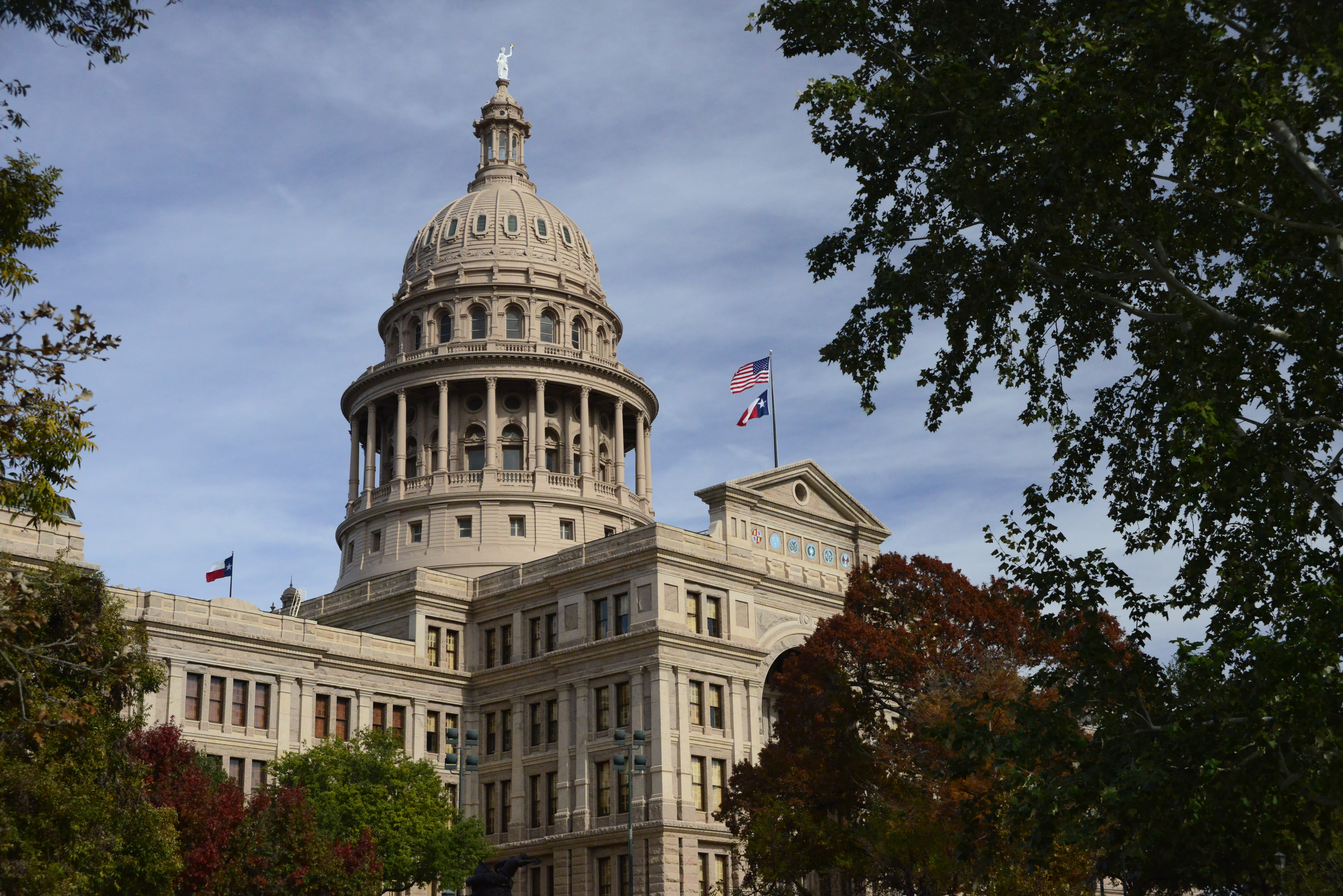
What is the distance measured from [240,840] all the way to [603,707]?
2637 centimetres

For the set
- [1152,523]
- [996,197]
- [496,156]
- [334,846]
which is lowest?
[334,846]

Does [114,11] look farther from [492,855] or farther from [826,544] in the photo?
[826,544]

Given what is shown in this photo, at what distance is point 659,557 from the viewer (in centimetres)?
6512

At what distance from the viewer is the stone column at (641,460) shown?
93000 millimetres

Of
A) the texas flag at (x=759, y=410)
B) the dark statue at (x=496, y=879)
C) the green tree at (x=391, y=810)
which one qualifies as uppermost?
the texas flag at (x=759, y=410)

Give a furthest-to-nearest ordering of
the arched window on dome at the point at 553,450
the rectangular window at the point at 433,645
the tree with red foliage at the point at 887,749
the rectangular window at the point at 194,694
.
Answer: the arched window on dome at the point at 553,450
the rectangular window at the point at 433,645
the rectangular window at the point at 194,694
the tree with red foliage at the point at 887,749

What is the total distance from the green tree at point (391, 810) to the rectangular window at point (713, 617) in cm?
1378

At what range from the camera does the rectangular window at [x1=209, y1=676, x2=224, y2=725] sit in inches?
2501

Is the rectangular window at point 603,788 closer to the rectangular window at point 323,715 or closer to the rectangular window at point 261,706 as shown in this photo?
the rectangular window at point 323,715

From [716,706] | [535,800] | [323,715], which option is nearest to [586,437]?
[535,800]

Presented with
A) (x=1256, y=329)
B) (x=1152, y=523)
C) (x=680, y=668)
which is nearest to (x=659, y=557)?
(x=680, y=668)

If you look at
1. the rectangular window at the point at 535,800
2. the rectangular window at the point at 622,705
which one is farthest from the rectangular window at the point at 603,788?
the rectangular window at the point at 535,800

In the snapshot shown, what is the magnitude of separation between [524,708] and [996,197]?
48976 millimetres

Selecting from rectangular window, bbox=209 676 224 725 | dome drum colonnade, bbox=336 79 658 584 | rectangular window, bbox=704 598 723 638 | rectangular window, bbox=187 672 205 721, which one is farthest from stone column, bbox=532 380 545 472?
rectangular window, bbox=187 672 205 721
